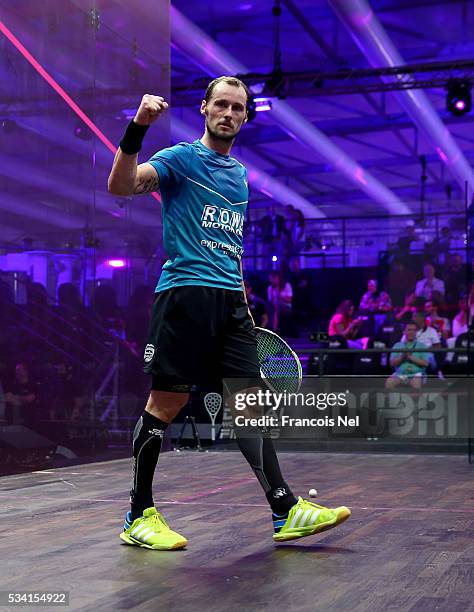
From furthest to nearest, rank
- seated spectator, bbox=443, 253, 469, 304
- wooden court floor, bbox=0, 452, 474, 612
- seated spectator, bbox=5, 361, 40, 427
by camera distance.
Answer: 1. seated spectator, bbox=443, 253, 469, 304
2. seated spectator, bbox=5, 361, 40, 427
3. wooden court floor, bbox=0, 452, 474, 612

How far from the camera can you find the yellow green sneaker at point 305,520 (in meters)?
2.15

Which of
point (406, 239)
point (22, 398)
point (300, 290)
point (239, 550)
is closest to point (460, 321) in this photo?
point (406, 239)

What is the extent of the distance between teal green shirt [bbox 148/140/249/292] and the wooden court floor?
632mm

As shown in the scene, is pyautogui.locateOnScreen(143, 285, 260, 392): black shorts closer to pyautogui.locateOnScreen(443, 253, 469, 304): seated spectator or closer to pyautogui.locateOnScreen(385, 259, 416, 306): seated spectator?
pyautogui.locateOnScreen(443, 253, 469, 304): seated spectator

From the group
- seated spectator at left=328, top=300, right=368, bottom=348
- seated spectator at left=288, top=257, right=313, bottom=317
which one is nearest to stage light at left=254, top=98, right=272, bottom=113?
seated spectator at left=288, top=257, right=313, bottom=317

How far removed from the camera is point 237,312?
2.25m

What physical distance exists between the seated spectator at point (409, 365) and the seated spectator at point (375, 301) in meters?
1.77

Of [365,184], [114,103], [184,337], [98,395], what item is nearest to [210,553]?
[184,337]

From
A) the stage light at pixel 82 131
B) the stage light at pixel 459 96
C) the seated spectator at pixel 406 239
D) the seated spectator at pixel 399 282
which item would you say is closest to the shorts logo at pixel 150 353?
the stage light at pixel 82 131

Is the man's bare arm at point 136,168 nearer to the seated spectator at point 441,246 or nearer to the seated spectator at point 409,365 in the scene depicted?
the seated spectator at point 409,365

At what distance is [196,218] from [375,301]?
734 centimetres

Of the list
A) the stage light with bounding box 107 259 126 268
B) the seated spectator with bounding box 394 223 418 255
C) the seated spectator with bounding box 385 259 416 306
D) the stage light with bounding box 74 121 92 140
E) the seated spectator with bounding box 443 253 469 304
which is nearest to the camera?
the stage light with bounding box 74 121 92 140

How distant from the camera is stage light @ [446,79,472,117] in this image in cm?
891

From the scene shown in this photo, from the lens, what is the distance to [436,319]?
7957 mm
